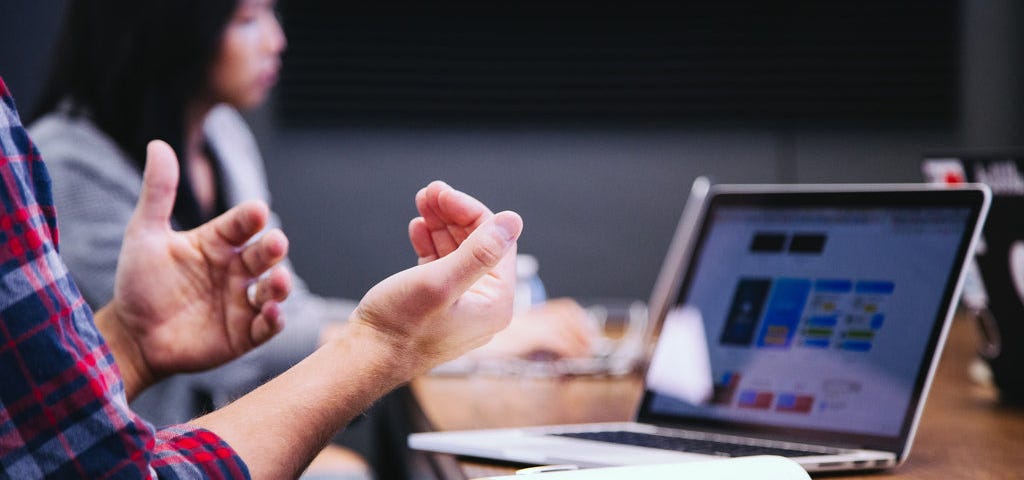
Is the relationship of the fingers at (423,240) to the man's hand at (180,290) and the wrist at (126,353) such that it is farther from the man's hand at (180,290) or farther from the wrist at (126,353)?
Result: the wrist at (126,353)

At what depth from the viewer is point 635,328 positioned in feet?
7.79

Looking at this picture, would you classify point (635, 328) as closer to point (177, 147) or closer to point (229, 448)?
point (177, 147)

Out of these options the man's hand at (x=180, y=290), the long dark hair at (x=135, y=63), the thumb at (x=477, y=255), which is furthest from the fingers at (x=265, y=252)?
the long dark hair at (x=135, y=63)

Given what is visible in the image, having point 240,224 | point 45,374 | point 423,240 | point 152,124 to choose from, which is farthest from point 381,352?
point 152,124

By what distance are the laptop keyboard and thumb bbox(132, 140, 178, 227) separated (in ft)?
1.90

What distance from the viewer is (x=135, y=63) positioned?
210 cm

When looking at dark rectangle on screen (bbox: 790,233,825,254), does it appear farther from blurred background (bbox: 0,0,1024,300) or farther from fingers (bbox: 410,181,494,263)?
blurred background (bbox: 0,0,1024,300)

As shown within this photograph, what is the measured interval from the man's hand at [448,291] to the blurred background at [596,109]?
244 centimetres

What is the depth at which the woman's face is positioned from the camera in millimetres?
2182

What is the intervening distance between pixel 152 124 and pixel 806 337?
4.94ft

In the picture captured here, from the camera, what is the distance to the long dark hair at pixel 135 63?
2070 millimetres

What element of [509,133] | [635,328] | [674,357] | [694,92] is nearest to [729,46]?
[694,92]

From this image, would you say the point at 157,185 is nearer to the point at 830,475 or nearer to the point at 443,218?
the point at 443,218

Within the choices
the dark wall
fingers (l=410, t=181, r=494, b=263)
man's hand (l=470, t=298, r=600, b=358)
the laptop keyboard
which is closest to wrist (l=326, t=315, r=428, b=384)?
fingers (l=410, t=181, r=494, b=263)
